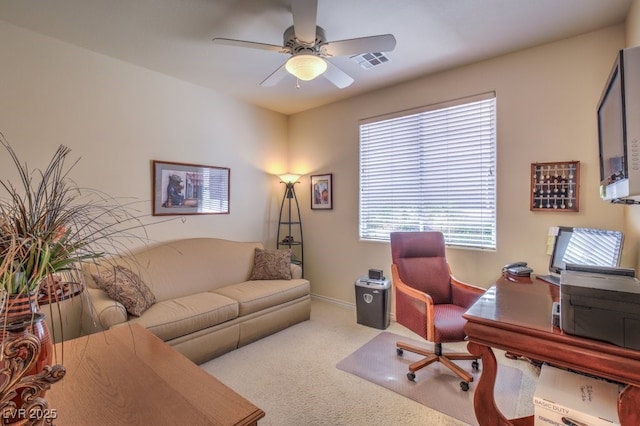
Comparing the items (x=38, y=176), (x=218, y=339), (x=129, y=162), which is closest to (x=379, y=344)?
(x=218, y=339)

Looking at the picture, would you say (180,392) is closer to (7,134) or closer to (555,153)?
(7,134)

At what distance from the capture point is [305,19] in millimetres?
1837

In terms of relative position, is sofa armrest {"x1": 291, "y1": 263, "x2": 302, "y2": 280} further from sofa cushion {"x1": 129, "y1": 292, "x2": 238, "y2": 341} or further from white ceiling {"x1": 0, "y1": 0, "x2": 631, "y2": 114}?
white ceiling {"x1": 0, "y1": 0, "x2": 631, "y2": 114}

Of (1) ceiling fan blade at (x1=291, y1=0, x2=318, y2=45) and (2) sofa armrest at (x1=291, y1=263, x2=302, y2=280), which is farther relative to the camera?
(2) sofa armrest at (x1=291, y1=263, x2=302, y2=280)

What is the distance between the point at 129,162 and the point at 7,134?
2.85 ft

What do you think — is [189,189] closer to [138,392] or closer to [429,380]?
[138,392]

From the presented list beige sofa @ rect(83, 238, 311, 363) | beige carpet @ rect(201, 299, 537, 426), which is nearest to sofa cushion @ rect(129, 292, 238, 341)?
beige sofa @ rect(83, 238, 311, 363)

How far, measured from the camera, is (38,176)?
2504 mm

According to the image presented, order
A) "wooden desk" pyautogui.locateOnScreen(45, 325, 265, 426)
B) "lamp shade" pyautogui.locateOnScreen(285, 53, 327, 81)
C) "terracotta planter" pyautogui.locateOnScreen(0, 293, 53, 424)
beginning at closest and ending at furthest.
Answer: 1. "terracotta planter" pyautogui.locateOnScreen(0, 293, 53, 424)
2. "wooden desk" pyautogui.locateOnScreen(45, 325, 265, 426)
3. "lamp shade" pyautogui.locateOnScreen(285, 53, 327, 81)

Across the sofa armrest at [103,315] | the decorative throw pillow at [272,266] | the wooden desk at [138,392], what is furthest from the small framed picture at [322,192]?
the wooden desk at [138,392]

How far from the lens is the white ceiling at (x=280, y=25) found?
2.10 meters

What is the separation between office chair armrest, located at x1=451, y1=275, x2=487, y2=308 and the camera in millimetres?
2437

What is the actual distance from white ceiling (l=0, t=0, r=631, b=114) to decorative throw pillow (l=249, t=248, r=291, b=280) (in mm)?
2094

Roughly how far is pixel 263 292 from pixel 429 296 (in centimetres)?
162
